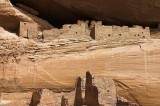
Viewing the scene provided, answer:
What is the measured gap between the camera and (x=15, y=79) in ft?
42.3

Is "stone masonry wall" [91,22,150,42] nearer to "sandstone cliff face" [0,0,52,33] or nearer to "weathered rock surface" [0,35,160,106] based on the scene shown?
"weathered rock surface" [0,35,160,106]

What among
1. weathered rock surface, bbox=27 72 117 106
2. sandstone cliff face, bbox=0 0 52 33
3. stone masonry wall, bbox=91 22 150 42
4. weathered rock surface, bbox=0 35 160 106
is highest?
sandstone cliff face, bbox=0 0 52 33

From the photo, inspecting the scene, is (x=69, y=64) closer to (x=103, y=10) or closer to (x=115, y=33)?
(x=115, y=33)

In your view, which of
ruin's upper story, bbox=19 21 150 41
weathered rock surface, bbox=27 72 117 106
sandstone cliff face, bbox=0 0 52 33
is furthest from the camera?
ruin's upper story, bbox=19 21 150 41

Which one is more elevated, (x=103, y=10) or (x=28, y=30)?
(x=103, y=10)

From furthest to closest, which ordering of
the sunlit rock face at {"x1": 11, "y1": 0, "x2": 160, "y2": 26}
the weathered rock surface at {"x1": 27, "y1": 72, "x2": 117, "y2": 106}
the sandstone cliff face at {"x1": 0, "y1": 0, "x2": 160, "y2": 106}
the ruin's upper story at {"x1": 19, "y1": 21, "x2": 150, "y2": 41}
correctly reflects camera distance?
the sunlit rock face at {"x1": 11, "y1": 0, "x2": 160, "y2": 26} < the ruin's upper story at {"x1": 19, "y1": 21, "x2": 150, "y2": 41} < the sandstone cliff face at {"x1": 0, "y1": 0, "x2": 160, "y2": 106} < the weathered rock surface at {"x1": 27, "y1": 72, "x2": 117, "y2": 106}

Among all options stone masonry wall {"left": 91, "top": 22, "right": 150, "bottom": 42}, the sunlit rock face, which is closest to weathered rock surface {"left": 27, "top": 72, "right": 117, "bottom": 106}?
stone masonry wall {"left": 91, "top": 22, "right": 150, "bottom": 42}

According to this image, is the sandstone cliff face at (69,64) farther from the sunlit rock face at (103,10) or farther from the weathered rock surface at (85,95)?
the sunlit rock face at (103,10)

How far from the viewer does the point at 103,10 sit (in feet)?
47.7

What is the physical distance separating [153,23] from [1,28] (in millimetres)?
4441

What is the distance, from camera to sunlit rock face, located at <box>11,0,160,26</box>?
46.4 feet

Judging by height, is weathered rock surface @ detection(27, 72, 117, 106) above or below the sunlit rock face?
below

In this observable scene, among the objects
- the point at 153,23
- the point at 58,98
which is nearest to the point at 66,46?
the point at 58,98

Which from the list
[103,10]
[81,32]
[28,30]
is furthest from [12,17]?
[103,10]
